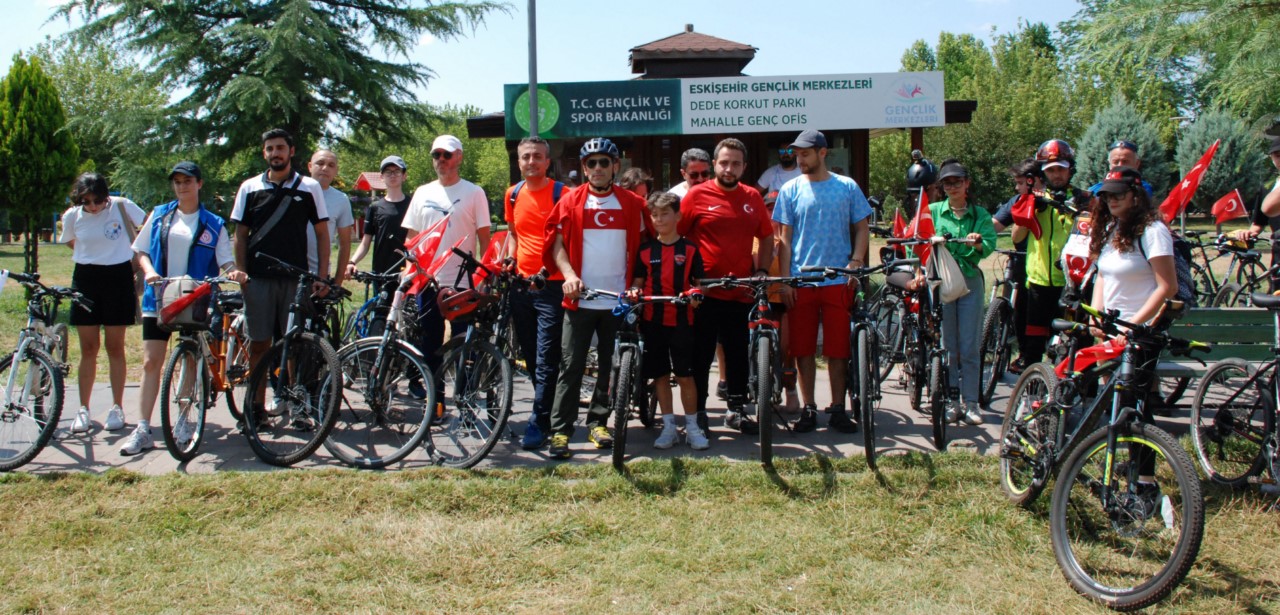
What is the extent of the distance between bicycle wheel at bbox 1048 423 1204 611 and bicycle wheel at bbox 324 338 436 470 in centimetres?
321

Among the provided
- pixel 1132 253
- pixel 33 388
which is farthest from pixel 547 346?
pixel 1132 253

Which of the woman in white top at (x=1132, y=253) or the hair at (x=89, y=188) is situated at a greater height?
the hair at (x=89, y=188)

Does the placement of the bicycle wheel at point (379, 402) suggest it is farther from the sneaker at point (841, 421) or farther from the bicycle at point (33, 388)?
the sneaker at point (841, 421)

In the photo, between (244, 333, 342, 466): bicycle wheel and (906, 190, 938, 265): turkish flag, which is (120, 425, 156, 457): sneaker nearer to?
(244, 333, 342, 466): bicycle wheel

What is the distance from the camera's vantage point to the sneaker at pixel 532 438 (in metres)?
5.61

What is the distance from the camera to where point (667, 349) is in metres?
5.65

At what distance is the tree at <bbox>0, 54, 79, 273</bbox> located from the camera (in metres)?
15.0

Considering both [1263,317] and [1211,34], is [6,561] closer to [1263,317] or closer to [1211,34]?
[1263,317]

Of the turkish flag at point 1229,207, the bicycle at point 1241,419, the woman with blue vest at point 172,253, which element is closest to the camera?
the bicycle at point 1241,419

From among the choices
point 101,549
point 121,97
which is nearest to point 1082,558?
point 101,549

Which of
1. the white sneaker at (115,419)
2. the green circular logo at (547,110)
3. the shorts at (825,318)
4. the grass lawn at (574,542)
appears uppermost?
the green circular logo at (547,110)

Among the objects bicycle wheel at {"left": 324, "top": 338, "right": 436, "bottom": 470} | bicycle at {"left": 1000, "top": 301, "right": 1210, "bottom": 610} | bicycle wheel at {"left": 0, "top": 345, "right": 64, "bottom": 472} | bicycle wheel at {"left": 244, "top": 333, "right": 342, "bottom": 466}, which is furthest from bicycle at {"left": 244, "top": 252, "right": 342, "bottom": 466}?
bicycle at {"left": 1000, "top": 301, "right": 1210, "bottom": 610}

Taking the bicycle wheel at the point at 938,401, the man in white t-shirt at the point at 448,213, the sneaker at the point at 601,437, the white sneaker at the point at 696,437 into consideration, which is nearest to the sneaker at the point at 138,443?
the man in white t-shirt at the point at 448,213

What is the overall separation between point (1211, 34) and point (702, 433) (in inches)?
335
